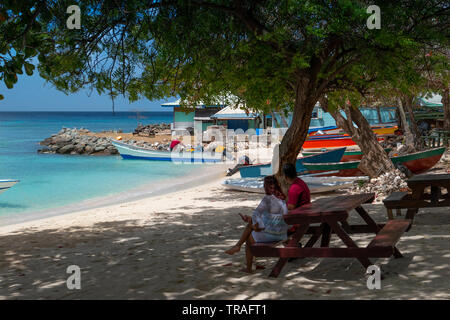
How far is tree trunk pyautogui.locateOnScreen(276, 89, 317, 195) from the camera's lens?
9.59 metres

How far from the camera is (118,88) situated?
9742 mm

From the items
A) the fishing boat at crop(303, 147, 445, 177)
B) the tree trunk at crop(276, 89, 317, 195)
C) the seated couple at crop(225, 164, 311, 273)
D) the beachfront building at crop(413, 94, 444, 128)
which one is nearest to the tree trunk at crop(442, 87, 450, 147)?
the fishing boat at crop(303, 147, 445, 177)

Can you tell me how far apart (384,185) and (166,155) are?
25.0 m

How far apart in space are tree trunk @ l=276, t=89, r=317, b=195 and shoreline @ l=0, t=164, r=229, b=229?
9603mm

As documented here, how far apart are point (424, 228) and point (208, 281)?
14.4 feet

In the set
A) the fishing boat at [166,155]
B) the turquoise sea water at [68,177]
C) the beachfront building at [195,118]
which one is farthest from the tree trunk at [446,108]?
the beachfront building at [195,118]

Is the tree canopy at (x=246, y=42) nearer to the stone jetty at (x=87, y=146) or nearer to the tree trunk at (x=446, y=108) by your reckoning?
the tree trunk at (x=446, y=108)

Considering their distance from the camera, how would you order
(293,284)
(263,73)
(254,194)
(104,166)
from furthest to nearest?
1. (104,166)
2. (254,194)
3. (263,73)
4. (293,284)

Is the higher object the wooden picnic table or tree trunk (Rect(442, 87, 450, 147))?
tree trunk (Rect(442, 87, 450, 147))

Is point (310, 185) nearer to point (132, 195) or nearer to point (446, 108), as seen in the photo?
point (132, 195)

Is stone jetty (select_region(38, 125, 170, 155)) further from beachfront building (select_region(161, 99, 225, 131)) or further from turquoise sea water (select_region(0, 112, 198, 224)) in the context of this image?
beachfront building (select_region(161, 99, 225, 131))

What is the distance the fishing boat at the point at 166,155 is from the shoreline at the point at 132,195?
1.54m

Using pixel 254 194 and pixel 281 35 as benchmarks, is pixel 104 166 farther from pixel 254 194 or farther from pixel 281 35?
pixel 281 35
